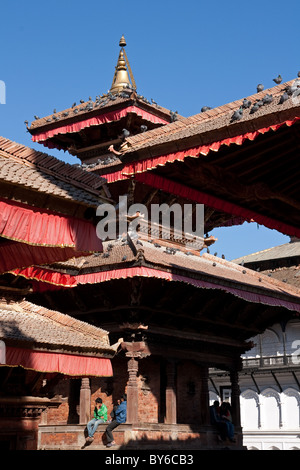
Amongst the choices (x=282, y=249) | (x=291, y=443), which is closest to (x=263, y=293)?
(x=291, y=443)

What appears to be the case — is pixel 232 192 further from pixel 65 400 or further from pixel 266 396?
pixel 266 396

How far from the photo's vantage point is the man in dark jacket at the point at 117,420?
15.8 meters

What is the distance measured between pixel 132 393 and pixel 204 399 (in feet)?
11.4

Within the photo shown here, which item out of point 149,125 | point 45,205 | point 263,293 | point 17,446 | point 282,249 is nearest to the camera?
point 45,205

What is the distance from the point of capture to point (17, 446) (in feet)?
28.1

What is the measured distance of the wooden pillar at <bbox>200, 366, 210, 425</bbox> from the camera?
62.3ft

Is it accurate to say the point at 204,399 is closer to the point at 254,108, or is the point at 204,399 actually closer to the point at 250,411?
the point at 254,108

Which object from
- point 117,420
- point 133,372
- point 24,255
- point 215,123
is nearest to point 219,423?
point 133,372

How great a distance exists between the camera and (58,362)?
862 cm

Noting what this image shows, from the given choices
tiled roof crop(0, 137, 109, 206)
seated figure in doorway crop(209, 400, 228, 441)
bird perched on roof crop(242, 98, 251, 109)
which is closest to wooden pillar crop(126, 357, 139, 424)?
seated figure in doorway crop(209, 400, 228, 441)

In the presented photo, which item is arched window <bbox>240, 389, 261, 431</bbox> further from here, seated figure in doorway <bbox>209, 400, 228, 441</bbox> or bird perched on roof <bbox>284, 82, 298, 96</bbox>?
bird perched on roof <bbox>284, 82, 298, 96</bbox>

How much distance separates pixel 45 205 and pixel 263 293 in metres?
14.5

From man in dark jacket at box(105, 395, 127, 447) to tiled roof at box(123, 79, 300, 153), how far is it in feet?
30.2

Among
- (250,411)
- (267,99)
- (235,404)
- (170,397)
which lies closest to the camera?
(267,99)
